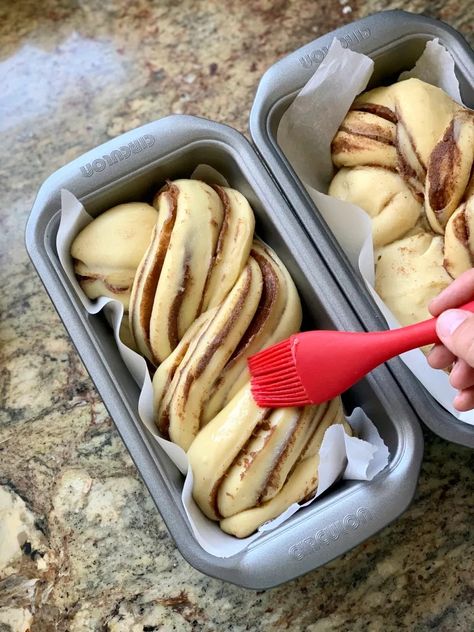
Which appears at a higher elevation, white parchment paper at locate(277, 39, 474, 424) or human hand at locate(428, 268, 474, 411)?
white parchment paper at locate(277, 39, 474, 424)

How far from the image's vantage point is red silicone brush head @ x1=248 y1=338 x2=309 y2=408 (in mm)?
764

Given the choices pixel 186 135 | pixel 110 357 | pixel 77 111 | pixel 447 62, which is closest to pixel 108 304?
pixel 110 357

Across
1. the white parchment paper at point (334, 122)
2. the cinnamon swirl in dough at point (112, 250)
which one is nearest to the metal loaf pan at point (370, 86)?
the white parchment paper at point (334, 122)

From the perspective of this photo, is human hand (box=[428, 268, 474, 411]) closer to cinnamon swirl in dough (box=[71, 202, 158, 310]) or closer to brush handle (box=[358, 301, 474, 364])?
brush handle (box=[358, 301, 474, 364])

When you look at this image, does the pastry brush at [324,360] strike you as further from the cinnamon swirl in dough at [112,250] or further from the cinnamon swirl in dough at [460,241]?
the cinnamon swirl in dough at [112,250]

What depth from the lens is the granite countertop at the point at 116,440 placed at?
0.88 m

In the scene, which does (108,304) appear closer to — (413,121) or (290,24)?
(413,121)

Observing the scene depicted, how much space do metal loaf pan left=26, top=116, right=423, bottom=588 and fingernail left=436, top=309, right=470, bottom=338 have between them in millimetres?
93

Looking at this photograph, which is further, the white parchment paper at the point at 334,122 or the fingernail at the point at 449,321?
the white parchment paper at the point at 334,122

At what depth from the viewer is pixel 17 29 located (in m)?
1.13

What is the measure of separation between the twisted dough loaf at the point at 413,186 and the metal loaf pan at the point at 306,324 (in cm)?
8

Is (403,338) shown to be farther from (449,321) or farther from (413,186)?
(413,186)

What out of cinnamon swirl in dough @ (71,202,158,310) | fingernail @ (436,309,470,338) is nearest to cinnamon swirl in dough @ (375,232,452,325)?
fingernail @ (436,309,470,338)

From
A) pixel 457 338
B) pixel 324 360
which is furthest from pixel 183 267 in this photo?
pixel 457 338
